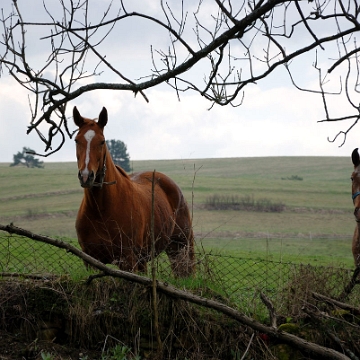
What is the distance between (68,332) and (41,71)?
110 inches

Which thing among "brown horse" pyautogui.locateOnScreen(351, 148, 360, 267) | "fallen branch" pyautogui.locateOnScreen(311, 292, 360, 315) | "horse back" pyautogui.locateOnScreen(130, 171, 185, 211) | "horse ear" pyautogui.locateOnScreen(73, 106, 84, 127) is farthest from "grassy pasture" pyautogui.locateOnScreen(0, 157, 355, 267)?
"fallen branch" pyautogui.locateOnScreen(311, 292, 360, 315)

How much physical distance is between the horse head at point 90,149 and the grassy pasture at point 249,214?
30.5ft

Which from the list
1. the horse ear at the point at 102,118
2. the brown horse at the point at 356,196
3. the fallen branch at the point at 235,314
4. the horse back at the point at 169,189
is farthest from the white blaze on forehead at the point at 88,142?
the brown horse at the point at 356,196

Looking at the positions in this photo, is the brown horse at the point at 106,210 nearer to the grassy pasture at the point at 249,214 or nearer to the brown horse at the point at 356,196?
the brown horse at the point at 356,196

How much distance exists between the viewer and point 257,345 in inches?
231

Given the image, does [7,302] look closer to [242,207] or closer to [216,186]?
[242,207]

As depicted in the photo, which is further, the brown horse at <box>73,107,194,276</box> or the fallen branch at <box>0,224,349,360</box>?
the brown horse at <box>73,107,194,276</box>

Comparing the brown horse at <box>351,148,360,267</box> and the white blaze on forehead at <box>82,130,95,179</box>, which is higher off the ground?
the white blaze on forehead at <box>82,130,95,179</box>

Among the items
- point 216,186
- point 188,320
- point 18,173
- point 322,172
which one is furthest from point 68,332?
point 322,172

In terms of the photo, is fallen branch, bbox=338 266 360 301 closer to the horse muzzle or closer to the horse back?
the horse muzzle

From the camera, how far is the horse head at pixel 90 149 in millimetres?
6980

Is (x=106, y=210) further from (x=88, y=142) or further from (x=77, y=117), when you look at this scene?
(x=77, y=117)

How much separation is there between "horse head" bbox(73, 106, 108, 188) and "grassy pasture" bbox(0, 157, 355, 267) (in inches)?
367

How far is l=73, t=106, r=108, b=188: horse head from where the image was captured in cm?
698
